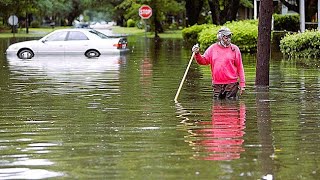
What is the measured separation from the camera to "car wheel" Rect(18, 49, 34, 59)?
3033 centimetres

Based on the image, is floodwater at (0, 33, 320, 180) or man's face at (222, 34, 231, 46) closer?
floodwater at (0, 33, 320, 180)

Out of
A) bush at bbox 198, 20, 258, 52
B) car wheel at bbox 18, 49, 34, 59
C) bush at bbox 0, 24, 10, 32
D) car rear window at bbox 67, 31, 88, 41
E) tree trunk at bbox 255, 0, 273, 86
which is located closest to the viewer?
tree trunk at bbox 255, 0, 273, 86

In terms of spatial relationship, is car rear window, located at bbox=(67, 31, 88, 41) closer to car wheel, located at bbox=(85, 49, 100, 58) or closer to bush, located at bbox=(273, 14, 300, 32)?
Result: car wheel, located at bbox=(85, 49, 100, 58)

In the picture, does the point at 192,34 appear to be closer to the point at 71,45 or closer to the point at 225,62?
the point at 71,45

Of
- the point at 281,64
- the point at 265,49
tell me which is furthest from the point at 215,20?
the point at 265,49

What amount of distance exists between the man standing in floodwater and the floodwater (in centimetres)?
36

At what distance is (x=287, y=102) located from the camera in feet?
43.5

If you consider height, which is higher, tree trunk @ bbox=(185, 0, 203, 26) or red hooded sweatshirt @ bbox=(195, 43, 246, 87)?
tree trunk @ bbox=(185, 0, 203, 26)

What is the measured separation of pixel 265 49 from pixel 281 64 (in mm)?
8099

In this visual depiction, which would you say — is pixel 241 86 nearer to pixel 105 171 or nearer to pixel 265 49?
pixel 265 49

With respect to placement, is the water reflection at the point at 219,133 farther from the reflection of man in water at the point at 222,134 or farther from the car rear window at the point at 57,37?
the car rear window at the point at 57,37

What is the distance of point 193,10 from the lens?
53406 mm

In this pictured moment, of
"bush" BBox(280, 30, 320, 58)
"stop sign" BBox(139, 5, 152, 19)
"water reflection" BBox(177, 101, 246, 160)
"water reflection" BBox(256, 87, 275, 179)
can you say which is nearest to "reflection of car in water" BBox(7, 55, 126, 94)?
"water reflection" BBox(256, 87, 275, 179)

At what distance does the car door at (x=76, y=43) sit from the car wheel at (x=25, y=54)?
1.50 m
